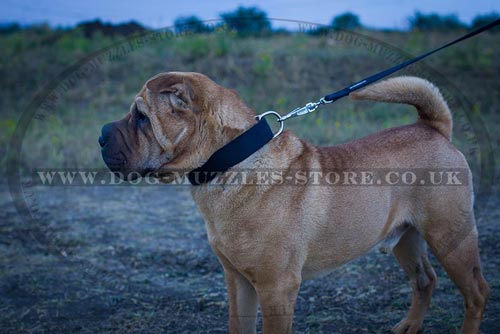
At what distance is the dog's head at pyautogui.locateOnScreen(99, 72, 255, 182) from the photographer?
301 cm

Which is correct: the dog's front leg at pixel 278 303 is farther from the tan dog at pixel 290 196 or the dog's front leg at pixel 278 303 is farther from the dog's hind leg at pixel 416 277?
the dog's hind leg at pixel 416 277

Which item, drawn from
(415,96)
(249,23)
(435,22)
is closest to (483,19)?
(435,22)

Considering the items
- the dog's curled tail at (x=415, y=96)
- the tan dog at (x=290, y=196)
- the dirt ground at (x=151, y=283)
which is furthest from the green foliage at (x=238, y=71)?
the tan dog at (x=290, y=196)

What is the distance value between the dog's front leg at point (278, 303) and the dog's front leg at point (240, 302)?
258 millimetres

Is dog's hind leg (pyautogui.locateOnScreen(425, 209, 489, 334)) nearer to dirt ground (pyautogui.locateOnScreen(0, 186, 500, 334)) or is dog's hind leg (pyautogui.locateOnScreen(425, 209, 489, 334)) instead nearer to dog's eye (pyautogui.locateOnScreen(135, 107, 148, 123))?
dirt ground (pyautogui.locateOnScreen(0, 186, 500, 334))

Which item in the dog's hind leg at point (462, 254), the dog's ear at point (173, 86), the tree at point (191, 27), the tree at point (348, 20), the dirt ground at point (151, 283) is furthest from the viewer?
the tree at point (348, 20)

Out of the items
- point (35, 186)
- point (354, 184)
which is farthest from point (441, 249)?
point (35, 186)

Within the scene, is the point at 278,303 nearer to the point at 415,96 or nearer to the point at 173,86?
the point at 173,86

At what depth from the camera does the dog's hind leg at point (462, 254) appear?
11.4 ft

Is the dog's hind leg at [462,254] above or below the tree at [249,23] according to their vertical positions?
below

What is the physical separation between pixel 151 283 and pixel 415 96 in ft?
9.09

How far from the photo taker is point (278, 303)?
10.00ft

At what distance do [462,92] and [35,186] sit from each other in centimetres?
905

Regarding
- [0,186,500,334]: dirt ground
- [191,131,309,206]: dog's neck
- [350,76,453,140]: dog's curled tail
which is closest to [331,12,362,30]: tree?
[0,186,500,334]: dirt ground
